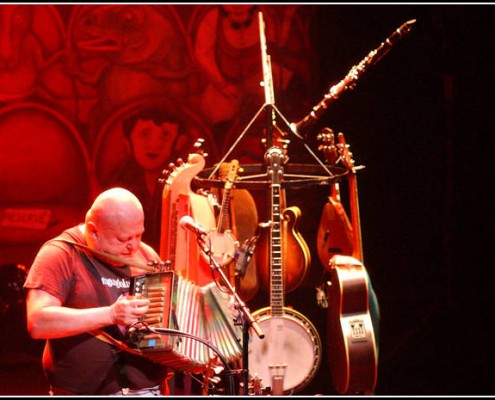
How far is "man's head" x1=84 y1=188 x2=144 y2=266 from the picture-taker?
3857 millimetres

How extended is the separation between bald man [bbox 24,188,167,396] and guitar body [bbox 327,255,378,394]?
69.7 inches

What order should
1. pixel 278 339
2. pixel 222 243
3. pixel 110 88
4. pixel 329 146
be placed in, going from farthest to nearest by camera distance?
1. pixel 110 88
2. pixel 329 146
3. pixel 278 339
4. pixel 222 243

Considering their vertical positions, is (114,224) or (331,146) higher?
(331,146)

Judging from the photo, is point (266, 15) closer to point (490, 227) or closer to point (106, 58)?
point (106, 58)

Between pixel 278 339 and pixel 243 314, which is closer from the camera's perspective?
pixel 243 314

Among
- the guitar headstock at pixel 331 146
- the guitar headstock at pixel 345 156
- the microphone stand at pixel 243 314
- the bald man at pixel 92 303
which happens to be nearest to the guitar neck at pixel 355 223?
the guitar headstock at pixel 345 156

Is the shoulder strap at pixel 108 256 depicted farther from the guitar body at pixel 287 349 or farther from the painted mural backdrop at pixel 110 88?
the painted mural backdrop at pixel 110 88

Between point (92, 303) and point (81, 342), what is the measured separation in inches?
8.4

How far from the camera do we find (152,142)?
7.52 metres

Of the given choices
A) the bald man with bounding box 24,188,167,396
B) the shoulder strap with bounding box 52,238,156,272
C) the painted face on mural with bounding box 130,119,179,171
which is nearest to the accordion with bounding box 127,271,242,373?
Answer: the bald man with bounding box 24,188,167,396

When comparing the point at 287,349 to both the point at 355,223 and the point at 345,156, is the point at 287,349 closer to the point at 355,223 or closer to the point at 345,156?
the point at 355,223

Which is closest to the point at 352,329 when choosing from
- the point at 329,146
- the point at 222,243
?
the point at 222,243

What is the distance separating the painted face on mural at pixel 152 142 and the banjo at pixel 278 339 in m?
2.42

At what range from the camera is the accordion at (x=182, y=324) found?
11.8ft
